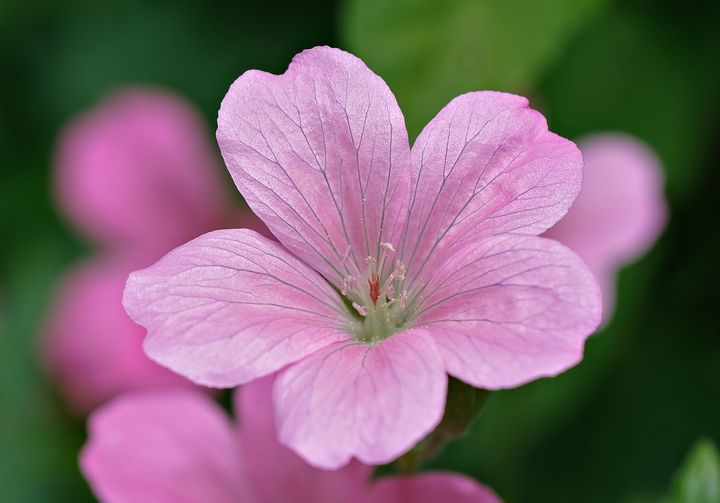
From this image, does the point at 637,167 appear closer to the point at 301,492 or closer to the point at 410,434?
the point at 301,492

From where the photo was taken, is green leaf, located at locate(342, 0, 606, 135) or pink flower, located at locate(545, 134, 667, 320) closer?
green leaf, located at locate(342, 0, 606, 135)

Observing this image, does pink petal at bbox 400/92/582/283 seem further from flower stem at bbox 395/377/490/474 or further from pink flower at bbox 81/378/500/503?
pink flower at bbox 81/378/500/503

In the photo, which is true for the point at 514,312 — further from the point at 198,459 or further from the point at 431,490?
the point at 198,459

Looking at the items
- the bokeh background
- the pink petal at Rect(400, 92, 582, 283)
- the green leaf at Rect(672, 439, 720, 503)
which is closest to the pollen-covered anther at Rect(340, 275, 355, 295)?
the pink petal at Rect(400, 92, 582, 283)

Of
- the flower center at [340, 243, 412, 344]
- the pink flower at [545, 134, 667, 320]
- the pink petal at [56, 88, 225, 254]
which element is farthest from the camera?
the pink petal at [56, 88, 225, 254]

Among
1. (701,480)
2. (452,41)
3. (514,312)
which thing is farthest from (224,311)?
(452,41)

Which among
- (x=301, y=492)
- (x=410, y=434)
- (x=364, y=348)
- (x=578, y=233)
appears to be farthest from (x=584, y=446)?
(x=410, y=434)

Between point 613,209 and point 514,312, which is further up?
point 514,312
